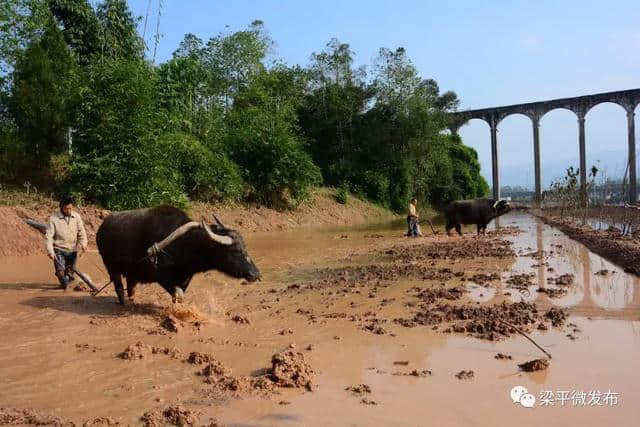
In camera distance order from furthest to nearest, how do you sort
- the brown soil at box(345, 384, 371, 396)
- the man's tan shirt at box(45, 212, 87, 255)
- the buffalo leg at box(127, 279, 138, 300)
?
1. the man's tan shirt at box(45, 212, 87, 255)
2. the buffalo leg at box(127, 279, 138, 300)
3. the brown soil at box(345, 384, 371, 396)

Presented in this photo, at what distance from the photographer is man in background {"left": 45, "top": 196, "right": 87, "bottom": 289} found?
816 cm

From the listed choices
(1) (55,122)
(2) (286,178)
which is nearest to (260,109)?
(2) (286,178)

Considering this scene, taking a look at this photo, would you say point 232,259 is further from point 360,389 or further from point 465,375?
point 465,375

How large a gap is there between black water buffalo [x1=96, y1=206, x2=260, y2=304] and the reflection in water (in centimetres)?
408

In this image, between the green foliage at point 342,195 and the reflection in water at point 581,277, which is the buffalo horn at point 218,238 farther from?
the green foliage at point 342,195

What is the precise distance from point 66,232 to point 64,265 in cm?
63

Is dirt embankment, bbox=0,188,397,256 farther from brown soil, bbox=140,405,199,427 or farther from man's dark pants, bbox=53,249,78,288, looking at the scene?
brown soil, bbox=140,405,199,427

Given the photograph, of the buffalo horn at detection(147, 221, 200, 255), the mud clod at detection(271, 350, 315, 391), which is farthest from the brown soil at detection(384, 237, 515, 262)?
the mud clod at detection(271, 350, 315, 391)

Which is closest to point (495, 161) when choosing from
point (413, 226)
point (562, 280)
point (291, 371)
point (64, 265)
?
point (413, 226)

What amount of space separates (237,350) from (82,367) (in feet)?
4.81

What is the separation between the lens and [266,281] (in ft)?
31.0

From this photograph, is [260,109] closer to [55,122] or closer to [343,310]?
[55,122]

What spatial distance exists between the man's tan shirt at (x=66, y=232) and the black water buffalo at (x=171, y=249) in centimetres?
151

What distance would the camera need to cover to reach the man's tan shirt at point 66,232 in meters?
8.15
